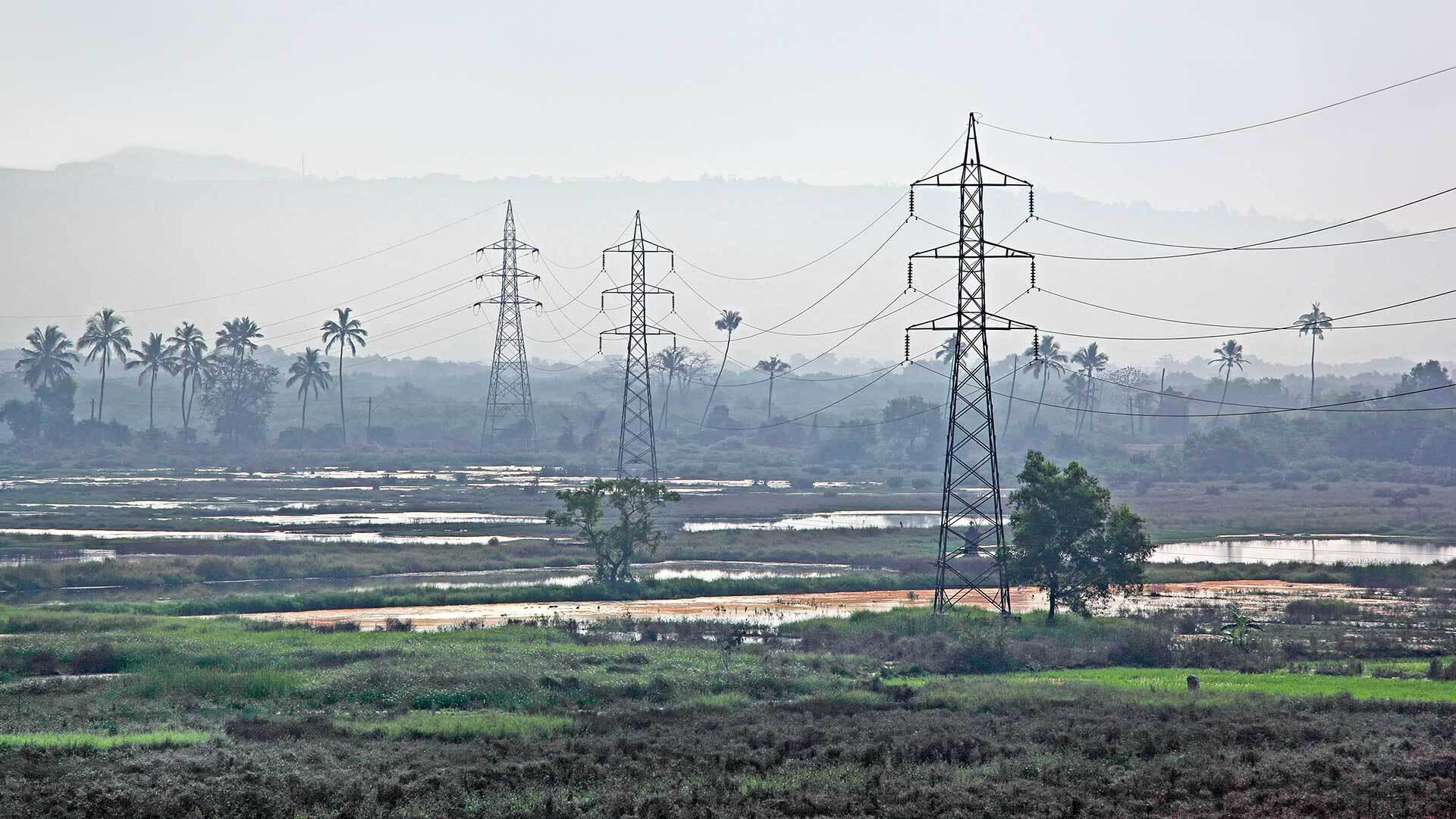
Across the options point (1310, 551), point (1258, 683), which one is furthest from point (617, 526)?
point (1310, 551)

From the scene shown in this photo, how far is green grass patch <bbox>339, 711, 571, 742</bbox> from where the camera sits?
107 ft

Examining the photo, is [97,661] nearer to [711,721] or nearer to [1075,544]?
[711,721]

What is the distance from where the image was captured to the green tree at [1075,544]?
5384 cm

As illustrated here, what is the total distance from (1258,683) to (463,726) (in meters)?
24.4

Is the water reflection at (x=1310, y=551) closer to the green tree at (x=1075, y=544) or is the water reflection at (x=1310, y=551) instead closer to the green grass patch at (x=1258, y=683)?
the green tree at (x=1075, y=544)

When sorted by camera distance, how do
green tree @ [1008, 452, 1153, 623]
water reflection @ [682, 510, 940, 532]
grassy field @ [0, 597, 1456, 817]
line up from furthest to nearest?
water reflection @ [682, 510, 940, 532] < green tree @ [1008, 452, 1153, 623] < grassy field @ [0, 597, 1456, 817]

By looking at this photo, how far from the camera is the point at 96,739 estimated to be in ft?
99.5

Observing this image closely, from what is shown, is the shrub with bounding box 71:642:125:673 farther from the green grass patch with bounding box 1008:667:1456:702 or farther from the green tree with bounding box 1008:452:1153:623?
the green tree with bounding box 1008:452:1153:623

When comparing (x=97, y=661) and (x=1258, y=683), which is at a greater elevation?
(x=1258, y=683)

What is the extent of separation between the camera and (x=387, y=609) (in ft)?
196

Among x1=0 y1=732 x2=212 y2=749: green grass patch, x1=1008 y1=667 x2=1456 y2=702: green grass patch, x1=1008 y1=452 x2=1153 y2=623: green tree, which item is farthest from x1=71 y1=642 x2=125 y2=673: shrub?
x1=1008 y1=452 x2=1153 y2=623: green tree

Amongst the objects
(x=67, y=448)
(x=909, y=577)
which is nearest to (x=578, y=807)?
(x=909, y=577)

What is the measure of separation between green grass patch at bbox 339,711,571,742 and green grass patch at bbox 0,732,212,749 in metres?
3.77

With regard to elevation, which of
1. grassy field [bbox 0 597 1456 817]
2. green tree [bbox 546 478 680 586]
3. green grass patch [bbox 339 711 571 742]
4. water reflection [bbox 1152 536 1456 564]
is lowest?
green grass patch [bbox 339 711 571 742]
